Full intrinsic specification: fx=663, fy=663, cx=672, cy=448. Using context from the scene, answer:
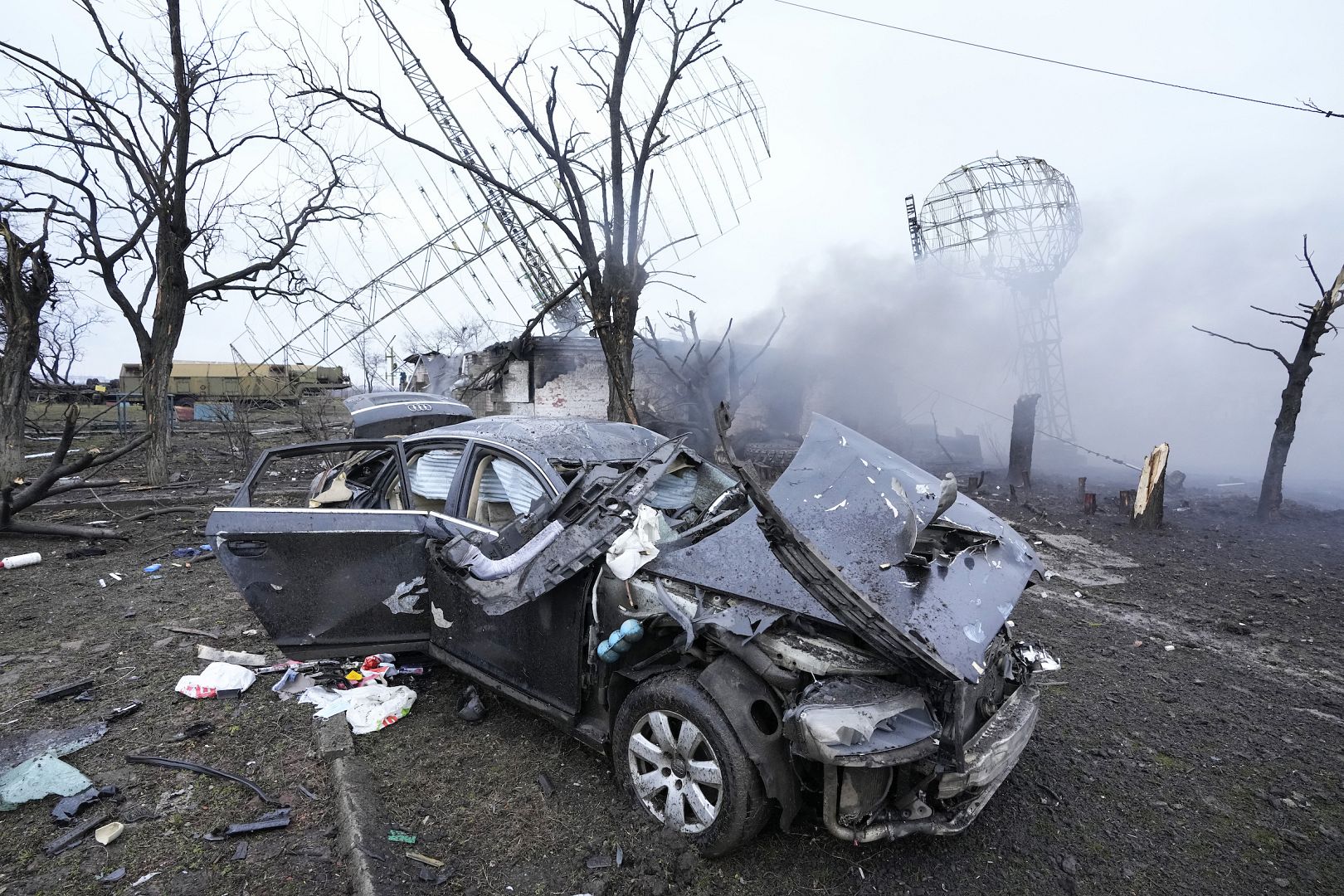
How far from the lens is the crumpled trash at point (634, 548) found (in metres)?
2.74

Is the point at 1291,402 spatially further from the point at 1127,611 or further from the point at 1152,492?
the point at 1127,611

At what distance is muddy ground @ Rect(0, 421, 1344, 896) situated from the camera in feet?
8.23

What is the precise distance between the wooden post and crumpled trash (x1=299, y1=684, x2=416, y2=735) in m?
9.65

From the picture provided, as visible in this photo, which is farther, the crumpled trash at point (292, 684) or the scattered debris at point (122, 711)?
the crumpled trash at point (292, 684)

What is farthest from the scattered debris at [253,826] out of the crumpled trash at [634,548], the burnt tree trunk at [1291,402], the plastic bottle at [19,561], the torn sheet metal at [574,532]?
the burnt tree trunk at [1291,402]

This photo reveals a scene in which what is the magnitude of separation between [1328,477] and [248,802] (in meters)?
29.1

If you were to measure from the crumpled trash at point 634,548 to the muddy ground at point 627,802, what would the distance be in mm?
1045

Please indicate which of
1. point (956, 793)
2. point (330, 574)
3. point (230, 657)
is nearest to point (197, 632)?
point (230, 657)

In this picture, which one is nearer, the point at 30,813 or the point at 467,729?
the point at 30,813

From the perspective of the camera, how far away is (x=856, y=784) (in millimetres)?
2307

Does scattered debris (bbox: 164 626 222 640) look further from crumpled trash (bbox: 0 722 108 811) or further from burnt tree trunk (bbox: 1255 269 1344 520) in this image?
burnt tree trunk (bbox: 1255 269 1344 520)

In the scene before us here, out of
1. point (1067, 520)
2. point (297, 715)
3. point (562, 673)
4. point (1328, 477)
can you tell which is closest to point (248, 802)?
point (297, 715)

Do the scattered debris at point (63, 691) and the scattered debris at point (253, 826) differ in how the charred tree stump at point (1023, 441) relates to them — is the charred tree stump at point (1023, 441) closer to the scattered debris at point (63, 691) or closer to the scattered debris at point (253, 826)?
the scattered debris at point (253, 826)

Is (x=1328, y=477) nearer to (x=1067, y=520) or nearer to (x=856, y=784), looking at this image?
(x=1067, y=520)
